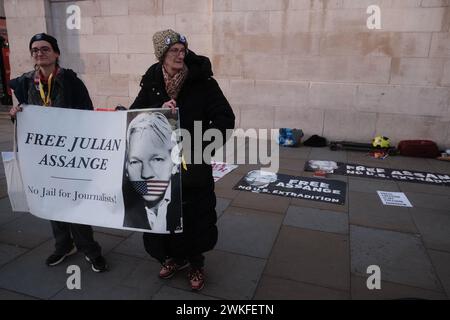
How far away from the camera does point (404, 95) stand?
24.4 ft

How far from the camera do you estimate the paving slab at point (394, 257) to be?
3043 mm

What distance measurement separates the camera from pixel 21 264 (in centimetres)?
321

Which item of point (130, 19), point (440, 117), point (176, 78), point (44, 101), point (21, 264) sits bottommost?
point (21, 264)

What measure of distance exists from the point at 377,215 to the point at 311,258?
4.92 feet

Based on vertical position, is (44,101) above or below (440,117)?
above

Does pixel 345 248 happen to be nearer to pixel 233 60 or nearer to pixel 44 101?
pixel 44 101

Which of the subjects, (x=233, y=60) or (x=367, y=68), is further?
(x=233, y=60)

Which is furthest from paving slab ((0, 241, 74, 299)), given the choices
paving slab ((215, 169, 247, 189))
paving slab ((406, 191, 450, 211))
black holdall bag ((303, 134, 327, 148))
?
black holdall bag ((303, 134, 327, 148))

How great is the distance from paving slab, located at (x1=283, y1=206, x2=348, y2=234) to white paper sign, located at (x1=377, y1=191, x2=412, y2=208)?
0.88 m

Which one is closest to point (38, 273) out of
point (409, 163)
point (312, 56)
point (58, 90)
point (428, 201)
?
point (58, 90)

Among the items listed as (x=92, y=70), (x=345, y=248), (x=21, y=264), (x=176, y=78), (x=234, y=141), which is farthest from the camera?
(x=92, y=70)
